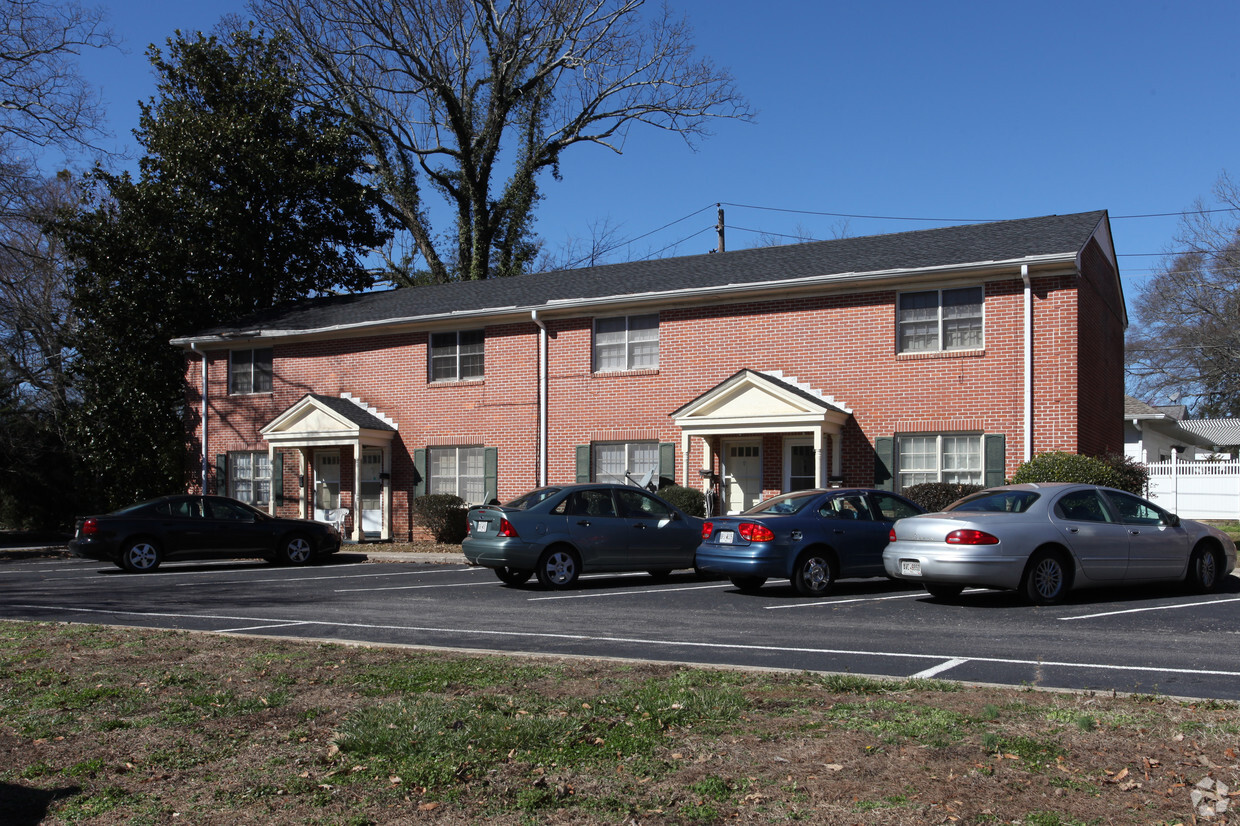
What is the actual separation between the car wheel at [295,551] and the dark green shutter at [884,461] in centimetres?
1089

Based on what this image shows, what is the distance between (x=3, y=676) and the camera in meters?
7.47

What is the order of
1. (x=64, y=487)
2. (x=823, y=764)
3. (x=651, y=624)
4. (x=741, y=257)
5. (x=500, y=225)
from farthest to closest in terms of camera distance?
(x=500, y=225) → (x=64, y=487) → (x=741, y=257) → (x=651, y=624) → (x=823, y=764)

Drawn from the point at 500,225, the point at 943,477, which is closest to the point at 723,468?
the point at 943,477

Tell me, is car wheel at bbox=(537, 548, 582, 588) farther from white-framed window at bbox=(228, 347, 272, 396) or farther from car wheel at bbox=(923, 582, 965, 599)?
white-framed window at bbox=(228, 347, 272, 396)

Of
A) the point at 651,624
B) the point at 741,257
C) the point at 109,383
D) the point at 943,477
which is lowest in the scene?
the point at 651,624

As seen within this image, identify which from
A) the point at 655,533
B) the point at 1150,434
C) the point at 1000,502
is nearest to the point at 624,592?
the point at 655,533

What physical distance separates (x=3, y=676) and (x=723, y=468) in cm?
1531

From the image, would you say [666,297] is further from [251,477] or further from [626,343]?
[251,477]

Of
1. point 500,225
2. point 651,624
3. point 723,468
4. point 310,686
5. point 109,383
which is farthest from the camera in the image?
point 500,225

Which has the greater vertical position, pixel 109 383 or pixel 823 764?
pixel 109 383

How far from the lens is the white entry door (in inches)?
825

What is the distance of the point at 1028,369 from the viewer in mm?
18219

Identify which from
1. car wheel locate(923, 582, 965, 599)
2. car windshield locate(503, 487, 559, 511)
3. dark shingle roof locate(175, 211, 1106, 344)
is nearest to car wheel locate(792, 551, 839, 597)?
car wheel locate(923, 582, 965, 599)

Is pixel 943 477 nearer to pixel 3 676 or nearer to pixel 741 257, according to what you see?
pixel 741 257
